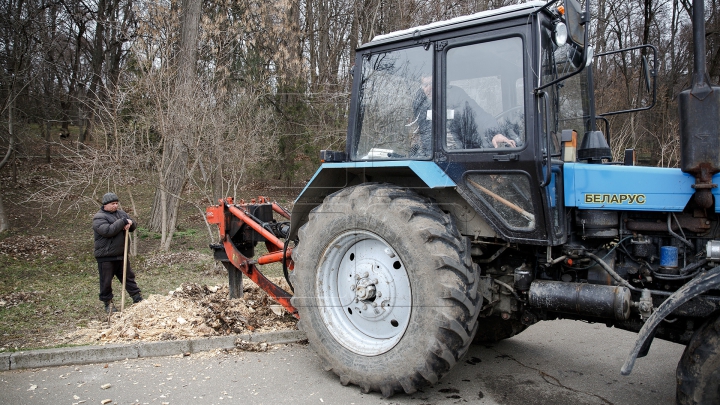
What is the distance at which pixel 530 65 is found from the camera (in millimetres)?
3625

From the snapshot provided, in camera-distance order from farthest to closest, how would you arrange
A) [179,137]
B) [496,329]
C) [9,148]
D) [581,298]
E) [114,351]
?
[9,148] < [179,137] < [496,329] < [114,351] < [581,298]

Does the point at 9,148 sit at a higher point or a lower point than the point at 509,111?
higher

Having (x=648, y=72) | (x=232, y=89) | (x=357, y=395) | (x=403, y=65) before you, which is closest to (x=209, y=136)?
(x=232, y=89)

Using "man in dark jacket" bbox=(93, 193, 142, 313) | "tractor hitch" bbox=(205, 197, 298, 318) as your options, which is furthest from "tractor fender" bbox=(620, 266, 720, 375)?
"man in dark jacket" bbox=(93, 193, 142, 313)

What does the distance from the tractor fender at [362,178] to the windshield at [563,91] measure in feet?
2.91

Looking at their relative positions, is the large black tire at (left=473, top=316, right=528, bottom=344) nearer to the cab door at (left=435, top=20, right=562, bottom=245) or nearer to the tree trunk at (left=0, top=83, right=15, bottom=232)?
the cab door at (left=435, top=20, right=562, bottom=245)

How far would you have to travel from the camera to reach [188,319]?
5.32 m

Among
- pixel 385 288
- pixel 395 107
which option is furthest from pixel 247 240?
pixel 395 107

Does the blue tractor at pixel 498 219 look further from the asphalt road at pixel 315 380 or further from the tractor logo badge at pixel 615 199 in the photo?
the asphalt road at pixel 315 380

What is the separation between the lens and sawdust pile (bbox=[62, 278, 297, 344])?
5047 mm

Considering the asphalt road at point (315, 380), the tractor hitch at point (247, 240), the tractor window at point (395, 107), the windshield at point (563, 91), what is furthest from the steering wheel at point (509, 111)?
the tractor hitch at point (247, 240)

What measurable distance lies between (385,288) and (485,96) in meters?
1.65

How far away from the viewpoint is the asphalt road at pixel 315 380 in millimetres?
3967

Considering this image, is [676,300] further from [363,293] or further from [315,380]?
[315,380]
